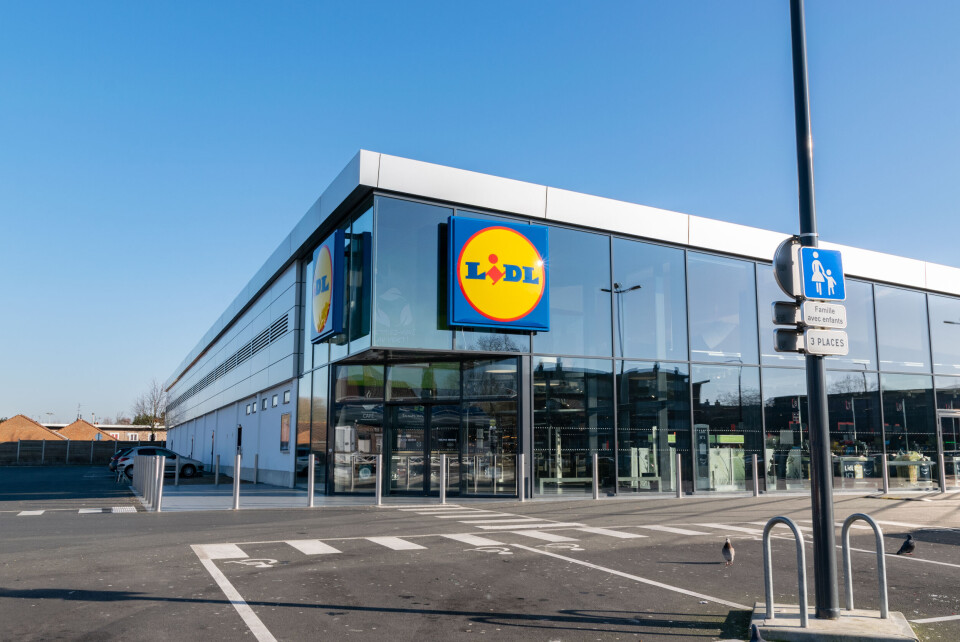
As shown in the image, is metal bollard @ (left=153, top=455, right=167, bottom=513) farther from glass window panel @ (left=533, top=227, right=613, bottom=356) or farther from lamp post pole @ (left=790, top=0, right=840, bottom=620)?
lamp post pole @ (left=790, top=0, right=840, bottom=620)

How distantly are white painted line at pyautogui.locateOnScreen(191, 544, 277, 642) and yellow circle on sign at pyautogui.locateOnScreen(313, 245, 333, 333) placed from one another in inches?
500

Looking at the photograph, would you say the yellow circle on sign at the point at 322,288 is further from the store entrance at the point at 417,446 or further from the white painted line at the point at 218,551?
the white painted line at the point at 218,551

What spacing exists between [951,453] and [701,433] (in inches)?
479

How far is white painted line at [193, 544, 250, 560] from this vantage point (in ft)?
33.5

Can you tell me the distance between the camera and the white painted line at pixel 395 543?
11172 mm

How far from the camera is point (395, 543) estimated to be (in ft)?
38.5

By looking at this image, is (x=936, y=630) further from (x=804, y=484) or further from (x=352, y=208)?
(x=804, y=484)

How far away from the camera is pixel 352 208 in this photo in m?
21.6

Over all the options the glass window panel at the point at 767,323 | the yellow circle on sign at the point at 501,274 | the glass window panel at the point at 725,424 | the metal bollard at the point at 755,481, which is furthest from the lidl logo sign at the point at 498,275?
the glass window panel at the point at 767,323

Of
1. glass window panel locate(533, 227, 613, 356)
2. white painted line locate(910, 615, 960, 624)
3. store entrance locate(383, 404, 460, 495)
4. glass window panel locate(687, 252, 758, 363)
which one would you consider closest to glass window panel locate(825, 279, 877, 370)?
glass window panel locate(687, 252, 758, 363)

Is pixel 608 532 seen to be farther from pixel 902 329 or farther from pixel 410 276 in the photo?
pixel 902 329

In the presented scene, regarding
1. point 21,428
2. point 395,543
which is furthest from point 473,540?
point 21,428

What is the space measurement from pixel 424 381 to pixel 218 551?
11112mm

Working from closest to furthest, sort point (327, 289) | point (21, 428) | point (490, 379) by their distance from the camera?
1. point (490, 379)
2. point (327, 289)
3. point (21, 428)
